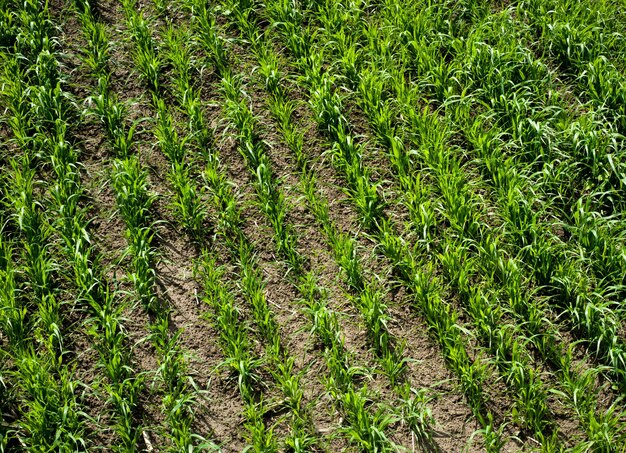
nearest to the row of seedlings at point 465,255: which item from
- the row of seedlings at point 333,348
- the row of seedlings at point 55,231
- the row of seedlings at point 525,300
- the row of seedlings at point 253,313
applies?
the row of seedlings at point 525,300

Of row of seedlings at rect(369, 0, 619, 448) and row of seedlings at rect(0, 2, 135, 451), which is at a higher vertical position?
row of seedlings at rect(369, 0, 619, 448)

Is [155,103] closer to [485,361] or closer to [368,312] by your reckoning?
[368,312]

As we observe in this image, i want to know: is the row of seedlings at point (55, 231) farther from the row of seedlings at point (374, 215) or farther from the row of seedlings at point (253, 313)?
the row of seedlings at point (374, 215)

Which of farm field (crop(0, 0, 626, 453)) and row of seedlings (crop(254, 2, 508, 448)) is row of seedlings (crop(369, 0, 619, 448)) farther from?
row of seedlings (crop(254, 2, 508, 448))

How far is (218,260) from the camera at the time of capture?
17.6 feet

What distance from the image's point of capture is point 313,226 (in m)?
5.54

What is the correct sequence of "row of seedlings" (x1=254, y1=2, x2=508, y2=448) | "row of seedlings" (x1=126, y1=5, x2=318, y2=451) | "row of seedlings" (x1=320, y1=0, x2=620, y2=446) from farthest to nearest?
"row of seedlings" (x1=320, y1=0, x2=620, y2=446), "row of seedlings" (x1=254, y1=2, x2=508, y2=448), "row of seedlings" (x1=126, y1=5, x2=318, y2=451)

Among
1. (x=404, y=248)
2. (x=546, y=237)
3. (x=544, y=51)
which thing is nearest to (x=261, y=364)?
(x=404, y=248)

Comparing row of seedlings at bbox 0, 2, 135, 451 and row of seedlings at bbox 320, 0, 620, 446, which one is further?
row of seedlings at bbox 320, 0, 620, 446

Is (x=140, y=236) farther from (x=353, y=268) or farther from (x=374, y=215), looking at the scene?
(x=374, y=215)

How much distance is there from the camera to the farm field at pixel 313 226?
4.69 meters

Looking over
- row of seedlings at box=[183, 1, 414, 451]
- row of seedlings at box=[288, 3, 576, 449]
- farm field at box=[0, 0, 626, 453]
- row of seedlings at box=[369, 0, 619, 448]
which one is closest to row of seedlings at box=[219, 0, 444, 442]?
farm field at box=[0, 0, 626, 453]

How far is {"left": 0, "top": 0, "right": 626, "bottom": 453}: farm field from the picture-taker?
469cm

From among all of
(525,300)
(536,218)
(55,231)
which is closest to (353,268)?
(525,300)
